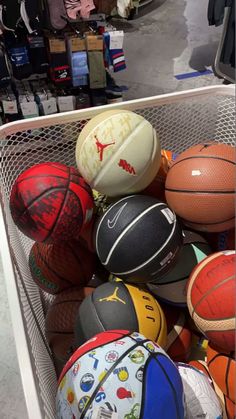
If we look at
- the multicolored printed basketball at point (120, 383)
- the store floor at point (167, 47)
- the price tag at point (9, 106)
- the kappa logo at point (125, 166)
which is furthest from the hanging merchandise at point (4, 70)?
the multicolored printed basketball at point (120, 383)

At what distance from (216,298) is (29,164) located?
1.01 metres

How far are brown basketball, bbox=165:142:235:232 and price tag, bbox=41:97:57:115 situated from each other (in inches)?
63.3

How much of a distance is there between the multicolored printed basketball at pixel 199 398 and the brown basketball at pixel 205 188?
0.47 metres

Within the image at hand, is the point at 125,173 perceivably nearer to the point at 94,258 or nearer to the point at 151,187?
the point at 151,187

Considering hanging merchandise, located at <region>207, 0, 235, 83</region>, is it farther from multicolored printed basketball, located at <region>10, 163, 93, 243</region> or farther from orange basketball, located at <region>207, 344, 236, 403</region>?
orange basketball, located at <region>207, 344, 236, 403</region>

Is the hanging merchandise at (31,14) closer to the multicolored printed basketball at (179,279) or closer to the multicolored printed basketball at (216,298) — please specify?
the multicolored printed basketball at (179,279)

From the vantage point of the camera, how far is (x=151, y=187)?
1555mm

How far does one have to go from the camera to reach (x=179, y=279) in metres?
1.41

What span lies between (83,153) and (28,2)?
5.51 feet

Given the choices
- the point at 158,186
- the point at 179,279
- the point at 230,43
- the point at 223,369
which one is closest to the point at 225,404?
the point at 223,369

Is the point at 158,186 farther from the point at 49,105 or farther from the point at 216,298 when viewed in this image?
the point at 49,105

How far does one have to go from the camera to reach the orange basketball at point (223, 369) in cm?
122

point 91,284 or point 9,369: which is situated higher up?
point 91,284

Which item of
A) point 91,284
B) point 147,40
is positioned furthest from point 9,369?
point 147,40
